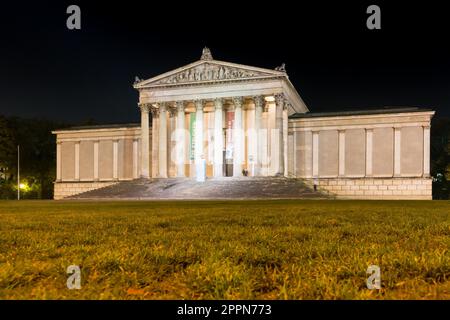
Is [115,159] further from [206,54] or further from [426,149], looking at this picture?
[426,149]

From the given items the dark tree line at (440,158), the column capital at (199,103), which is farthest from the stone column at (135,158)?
the dark tree line at (440,158)

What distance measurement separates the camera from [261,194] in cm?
4566

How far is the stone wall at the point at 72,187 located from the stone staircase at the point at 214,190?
13.3m

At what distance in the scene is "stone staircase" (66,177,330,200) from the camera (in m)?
45.6

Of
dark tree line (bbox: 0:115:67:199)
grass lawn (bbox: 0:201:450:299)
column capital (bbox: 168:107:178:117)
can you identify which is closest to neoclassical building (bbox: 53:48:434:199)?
column capital (bbox: 168:107:178:117)

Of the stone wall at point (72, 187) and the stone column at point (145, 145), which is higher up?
the stone column at point (145, 145)

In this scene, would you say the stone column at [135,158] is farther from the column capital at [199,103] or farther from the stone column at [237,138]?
the stone column at [237,138]

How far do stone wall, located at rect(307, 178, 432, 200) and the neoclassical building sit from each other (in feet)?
0.44

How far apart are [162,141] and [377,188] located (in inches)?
1271

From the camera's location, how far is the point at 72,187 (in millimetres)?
69562

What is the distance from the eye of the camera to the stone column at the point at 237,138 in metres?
56.4

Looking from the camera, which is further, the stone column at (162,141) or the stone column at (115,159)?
the stone column at (115,159)
